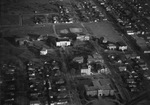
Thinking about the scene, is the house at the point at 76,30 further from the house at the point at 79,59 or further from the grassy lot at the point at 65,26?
the house at the point at 79,59

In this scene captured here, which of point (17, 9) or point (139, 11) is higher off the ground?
point (139, 11)

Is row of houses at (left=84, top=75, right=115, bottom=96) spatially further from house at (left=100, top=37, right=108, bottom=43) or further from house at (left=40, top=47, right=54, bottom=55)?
house at (left=100, top=37, right=108, bottom=43)

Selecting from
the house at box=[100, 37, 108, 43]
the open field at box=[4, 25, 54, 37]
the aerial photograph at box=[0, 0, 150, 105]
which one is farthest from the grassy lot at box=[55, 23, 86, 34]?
the house at box=[100, 37, 108, 43]

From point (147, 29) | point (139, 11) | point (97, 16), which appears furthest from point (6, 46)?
point (139, 11)

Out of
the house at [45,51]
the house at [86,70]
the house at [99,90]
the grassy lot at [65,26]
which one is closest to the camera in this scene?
the house at [99,90]

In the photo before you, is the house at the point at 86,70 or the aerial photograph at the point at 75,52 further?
the house at the point at 86,70

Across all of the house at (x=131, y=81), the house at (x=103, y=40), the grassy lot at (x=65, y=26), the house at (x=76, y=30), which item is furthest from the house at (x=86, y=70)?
the grassy lot at (x=65, y=26)

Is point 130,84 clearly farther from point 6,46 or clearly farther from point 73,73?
point 6,46

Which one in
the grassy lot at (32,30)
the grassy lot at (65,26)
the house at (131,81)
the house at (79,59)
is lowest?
the grassy lot at (32,30)
